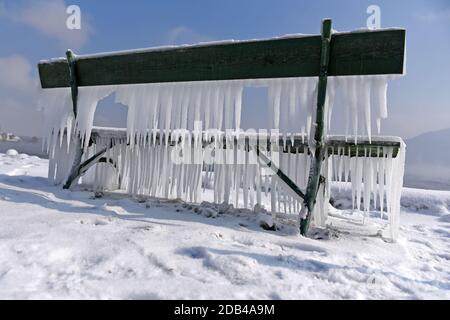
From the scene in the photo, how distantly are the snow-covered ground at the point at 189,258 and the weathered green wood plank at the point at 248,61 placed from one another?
6.64 ft

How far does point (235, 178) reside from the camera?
485 centimetres

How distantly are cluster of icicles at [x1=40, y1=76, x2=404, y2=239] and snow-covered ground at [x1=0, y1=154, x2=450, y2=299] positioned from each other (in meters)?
0.67

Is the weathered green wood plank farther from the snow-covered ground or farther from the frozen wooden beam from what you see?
the snow-covered ground

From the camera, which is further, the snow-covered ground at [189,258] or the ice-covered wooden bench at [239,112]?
the ice-covered wooden bench at [239,112]

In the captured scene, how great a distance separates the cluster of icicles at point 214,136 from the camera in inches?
154

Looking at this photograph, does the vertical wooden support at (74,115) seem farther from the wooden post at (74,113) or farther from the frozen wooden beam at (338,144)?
the frozen wooden beam at (338,144)

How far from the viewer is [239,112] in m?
4.23

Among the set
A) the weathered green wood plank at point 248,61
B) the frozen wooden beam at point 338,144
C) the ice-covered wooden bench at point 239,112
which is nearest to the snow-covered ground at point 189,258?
the ice-covered wooden bench at point 239,112

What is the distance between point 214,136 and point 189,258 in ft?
8.05

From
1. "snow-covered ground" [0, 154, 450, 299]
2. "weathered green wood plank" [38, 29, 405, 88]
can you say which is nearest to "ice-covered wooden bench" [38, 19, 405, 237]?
"weathered green wood plank" [38, 29, 405, 88]

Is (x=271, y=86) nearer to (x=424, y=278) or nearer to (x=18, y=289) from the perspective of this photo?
(x=424, y=278)

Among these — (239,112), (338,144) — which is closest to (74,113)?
(239,112)
